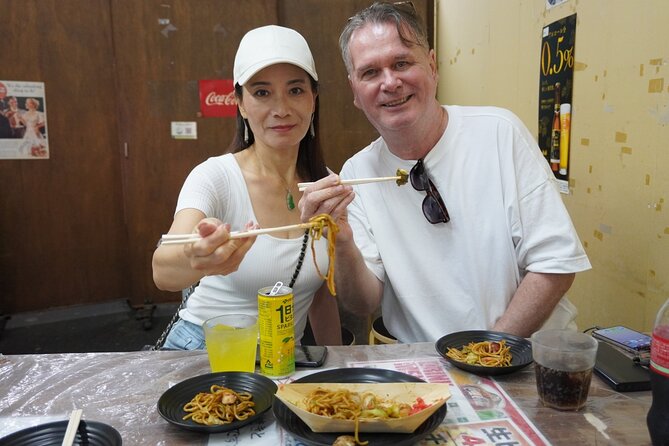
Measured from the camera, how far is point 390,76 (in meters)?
1.77

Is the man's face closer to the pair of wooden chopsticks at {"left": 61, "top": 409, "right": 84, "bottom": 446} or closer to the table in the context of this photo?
the table

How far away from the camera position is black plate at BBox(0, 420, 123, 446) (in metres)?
1.04

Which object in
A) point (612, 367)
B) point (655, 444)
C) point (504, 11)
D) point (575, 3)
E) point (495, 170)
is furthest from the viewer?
point (504, 11)

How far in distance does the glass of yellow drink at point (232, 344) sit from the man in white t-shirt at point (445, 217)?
1.51 feet

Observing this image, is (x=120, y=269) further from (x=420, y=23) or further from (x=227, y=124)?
(x=420, y=23)

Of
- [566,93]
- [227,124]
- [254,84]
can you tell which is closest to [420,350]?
[254,84]

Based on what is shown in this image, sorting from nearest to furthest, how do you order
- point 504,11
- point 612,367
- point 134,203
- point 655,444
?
point 655,444 → point 612,367 → point 504,11 → point 134,203

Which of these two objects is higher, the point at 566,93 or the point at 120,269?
the point at 566,93

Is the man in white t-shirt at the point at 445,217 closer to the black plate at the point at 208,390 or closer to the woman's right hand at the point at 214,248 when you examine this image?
the woman's right hand at the point at 214,248

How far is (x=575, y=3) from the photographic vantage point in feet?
7.54

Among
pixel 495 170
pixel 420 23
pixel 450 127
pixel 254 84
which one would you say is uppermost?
pixel 420 23

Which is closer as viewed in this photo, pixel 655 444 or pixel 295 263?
pixel 655 444

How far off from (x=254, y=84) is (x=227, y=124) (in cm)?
281

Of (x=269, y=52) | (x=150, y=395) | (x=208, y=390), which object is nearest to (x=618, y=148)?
(x=269, y=52)
